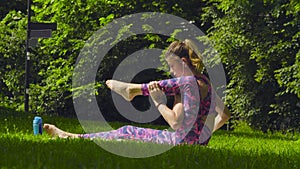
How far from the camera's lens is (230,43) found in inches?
704

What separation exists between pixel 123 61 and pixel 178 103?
45.9ft

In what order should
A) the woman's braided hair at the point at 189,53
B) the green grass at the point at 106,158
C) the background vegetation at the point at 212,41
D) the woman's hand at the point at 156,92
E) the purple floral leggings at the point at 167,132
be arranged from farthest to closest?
1. the background vegetation at the point at 212,41
2. the woman's braided hair at the point at 189,53
3. the purple floral leggings at the point at 167,132
4. the woman's hand at the point at 156,92
5. the green grass at the point at 106,158

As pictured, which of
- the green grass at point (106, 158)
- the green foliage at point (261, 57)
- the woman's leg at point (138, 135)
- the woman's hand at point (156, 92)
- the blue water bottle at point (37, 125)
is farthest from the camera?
the green foliage at point (261, 57)

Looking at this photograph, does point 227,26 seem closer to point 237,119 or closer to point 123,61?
point 237,119

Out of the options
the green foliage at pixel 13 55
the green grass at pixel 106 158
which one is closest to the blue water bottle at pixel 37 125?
the green grass at pixel 106 158

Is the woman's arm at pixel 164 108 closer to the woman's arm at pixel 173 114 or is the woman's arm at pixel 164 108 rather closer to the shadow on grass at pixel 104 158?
the woman's arm at pixel 173 114

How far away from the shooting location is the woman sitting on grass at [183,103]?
7035 millimetres

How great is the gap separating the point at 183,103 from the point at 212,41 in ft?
36.6

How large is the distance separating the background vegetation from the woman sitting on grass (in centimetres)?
908

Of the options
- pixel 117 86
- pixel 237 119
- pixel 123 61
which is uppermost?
pixel 117 86

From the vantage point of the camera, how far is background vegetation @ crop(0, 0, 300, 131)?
56.5 feet

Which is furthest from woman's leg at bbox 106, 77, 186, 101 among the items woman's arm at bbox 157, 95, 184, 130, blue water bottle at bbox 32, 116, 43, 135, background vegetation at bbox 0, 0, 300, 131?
background vegetation at bbox 0, 0, 300, 131

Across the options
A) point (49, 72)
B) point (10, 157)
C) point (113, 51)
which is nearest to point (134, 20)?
point (113, 51)

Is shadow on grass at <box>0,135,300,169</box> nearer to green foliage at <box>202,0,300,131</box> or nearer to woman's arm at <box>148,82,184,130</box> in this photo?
woman's arm at <box>148,82,184,130</box>
